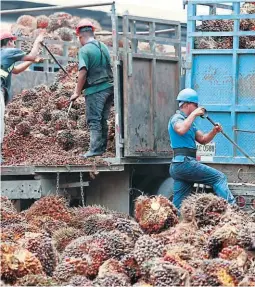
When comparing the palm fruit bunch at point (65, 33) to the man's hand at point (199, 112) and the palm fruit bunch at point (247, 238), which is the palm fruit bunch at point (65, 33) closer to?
the man's hand at point (199, 112)

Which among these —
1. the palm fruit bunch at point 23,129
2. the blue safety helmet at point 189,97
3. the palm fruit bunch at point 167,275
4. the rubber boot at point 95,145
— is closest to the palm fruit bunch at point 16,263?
the palm fruit bunch at point 167,275

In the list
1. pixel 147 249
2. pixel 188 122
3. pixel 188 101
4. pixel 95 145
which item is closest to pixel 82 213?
pixel 188 122

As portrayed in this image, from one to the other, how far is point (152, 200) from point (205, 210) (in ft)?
2.67

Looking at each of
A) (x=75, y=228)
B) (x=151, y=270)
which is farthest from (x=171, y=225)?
(x=151, y=270)

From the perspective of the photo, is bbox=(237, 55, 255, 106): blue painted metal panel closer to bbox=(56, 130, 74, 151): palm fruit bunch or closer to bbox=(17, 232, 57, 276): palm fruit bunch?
bbox=(56, 130, 74, 151): palm fruit bunch

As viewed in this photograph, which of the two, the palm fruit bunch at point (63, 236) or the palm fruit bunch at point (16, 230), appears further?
the palm fruit bunch at point (63, 236)

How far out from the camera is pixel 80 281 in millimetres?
7035

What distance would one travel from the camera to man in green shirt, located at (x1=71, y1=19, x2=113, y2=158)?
12203 mm

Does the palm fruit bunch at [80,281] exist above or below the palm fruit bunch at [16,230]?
below

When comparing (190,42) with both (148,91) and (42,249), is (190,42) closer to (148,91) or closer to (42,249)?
(148,91)

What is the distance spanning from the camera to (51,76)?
750 inches

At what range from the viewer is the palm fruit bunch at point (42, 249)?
767 centimetres

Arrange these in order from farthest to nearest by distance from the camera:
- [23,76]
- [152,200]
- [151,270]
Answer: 1. [23,76]
2. [152,200]
3. [151,270]

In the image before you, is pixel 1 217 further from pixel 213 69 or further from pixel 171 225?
pixel 213 69
